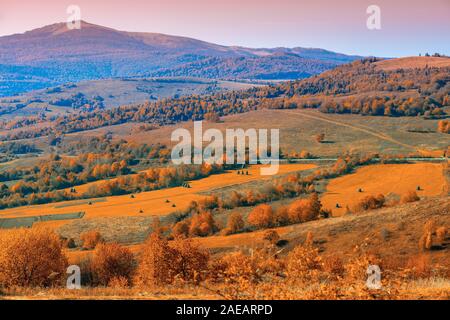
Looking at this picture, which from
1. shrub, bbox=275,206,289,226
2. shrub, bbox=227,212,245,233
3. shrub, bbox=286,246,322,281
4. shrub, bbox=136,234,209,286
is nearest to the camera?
shrub, bbox=286,246,322,281

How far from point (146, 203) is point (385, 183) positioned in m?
43.0

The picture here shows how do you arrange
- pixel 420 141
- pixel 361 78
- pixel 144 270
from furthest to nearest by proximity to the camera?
pixel 361 78, pixel 420 141, pixel 144 270

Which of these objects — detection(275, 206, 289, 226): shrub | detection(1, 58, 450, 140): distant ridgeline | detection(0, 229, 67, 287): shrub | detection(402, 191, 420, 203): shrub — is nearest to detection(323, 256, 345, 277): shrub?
detection(0, 229, 67, 287): shrub

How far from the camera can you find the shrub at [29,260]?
967 inches

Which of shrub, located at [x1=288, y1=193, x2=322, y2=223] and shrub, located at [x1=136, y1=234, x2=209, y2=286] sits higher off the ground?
shrub, located at [x1=136, y1=234, x2=209, y2=286]

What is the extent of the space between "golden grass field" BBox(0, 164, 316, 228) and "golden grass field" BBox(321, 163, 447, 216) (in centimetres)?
1275

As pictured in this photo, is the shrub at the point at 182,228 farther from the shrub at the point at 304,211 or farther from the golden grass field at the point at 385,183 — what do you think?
the golden grass field at the point at 385,183

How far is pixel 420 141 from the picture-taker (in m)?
106

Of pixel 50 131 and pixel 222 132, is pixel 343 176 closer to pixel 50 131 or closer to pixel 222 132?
pixel 222 132

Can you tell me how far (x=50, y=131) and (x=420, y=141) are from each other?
410 ft

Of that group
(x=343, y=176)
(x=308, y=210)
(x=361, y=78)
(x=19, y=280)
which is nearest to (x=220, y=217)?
(x=308, y=210)

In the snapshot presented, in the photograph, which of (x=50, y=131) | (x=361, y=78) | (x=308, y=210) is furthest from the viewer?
(x=361, y=78)

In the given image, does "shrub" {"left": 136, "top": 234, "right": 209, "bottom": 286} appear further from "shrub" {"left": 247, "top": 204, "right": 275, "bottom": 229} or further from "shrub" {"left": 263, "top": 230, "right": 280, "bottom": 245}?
"shrub" {"left": 247, "top": 204, "right": 275, "bottom": 229}

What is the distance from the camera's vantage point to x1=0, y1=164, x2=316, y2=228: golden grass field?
79938 mm
